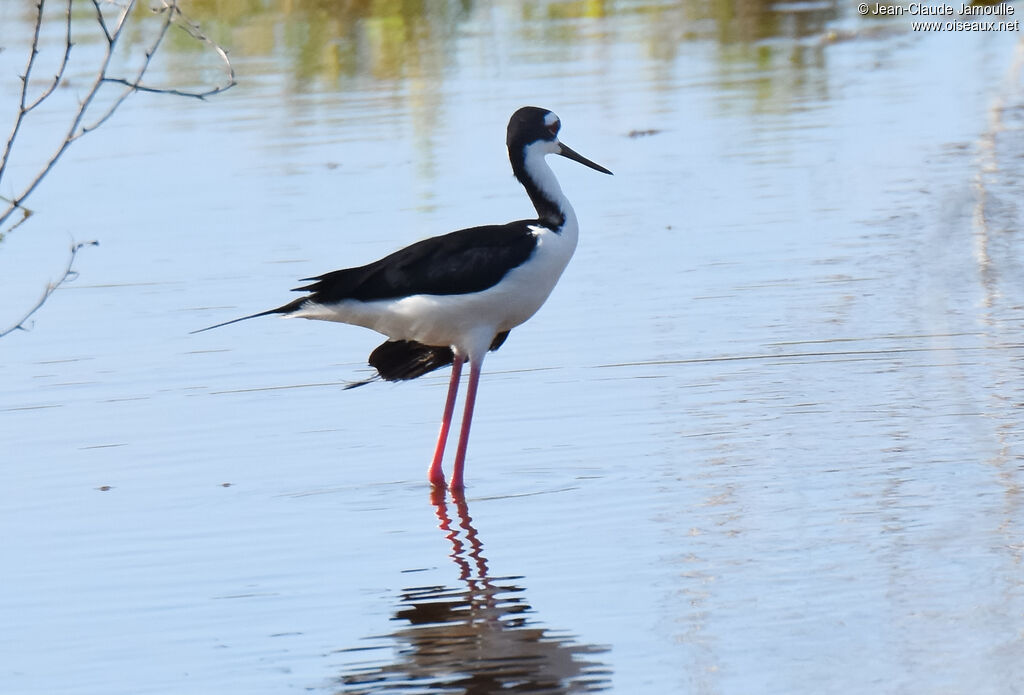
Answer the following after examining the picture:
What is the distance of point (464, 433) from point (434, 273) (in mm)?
612

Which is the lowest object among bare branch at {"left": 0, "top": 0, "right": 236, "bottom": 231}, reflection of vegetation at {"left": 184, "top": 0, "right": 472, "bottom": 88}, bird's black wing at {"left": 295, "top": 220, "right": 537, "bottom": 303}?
reflection of vegetation at {"left": 184, "top": 0, "right": 472, "bottom": 88}

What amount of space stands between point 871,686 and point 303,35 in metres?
19.4

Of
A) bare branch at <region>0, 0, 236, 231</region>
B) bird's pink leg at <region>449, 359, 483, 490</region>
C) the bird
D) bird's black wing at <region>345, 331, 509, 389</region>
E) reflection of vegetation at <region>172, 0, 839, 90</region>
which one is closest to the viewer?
bare branch at <region>0, 0, 236, 231</region>

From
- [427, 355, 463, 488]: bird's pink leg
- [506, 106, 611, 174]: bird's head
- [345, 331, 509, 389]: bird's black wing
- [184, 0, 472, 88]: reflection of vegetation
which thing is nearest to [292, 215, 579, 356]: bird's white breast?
[427, 355, 463, 488]: bird's pink leg

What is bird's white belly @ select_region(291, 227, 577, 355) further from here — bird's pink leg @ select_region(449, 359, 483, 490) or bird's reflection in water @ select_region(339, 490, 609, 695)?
bird's reflection in water @ select_region(339, 490, 609, 695)

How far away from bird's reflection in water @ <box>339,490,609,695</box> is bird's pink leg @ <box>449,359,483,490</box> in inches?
37.9

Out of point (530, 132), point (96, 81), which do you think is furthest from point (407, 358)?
point (96, 81)

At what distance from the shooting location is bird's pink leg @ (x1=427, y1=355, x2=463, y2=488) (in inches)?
272

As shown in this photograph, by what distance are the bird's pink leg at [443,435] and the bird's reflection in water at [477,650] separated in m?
1.06

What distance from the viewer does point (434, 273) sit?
7043 millimetres

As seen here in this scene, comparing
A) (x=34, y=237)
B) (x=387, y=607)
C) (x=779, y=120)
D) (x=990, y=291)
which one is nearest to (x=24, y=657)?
(x=387, y=607)

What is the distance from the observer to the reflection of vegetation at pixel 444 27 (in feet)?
65.3

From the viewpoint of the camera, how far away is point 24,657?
5.29 m

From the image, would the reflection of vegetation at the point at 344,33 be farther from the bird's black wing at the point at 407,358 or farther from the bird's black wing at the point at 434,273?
the bird's black wing at the point at 434,273
